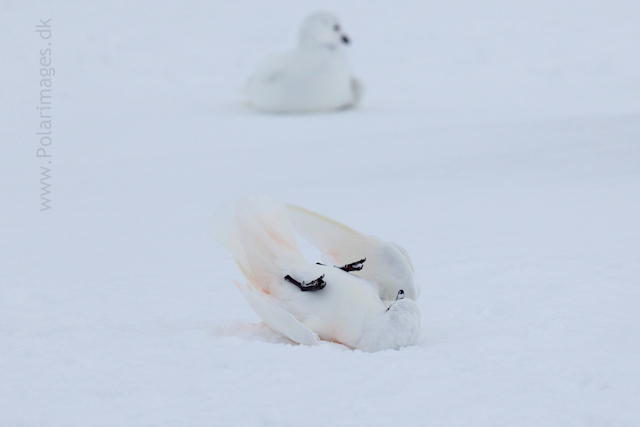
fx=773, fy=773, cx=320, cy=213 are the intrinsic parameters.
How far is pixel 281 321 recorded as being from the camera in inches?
81.0

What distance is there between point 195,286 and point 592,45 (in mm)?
7149

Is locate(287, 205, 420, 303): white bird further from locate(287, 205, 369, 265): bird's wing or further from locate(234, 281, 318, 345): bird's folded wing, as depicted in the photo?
locate(234, 281, 318, 345): bird's folded wing

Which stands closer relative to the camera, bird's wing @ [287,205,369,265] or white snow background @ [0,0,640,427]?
white snow background @ [0,0,640,427]

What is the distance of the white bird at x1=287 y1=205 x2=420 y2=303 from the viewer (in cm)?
225

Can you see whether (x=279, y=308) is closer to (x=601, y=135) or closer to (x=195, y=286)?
(x=195, y=286)

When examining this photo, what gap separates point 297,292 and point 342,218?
158 cm

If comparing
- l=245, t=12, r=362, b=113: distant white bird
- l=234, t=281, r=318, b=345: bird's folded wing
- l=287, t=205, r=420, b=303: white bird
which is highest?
l=245, t=12, r=362, b=113: distant white bird

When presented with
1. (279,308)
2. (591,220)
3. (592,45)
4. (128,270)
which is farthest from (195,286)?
(592,45)

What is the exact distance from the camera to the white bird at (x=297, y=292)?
6.61 ft

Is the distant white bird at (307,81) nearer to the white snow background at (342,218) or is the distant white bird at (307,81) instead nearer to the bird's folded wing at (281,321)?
the white snow background at (342,218)

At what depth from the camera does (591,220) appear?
334 cm

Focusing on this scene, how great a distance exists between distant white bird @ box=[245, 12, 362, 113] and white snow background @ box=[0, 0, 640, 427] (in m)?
0.21

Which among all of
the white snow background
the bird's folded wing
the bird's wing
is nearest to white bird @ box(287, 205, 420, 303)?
the bird's wing

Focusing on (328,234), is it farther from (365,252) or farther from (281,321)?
(281,321)
